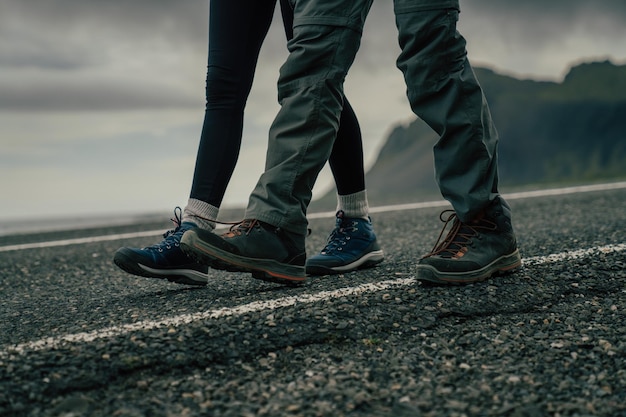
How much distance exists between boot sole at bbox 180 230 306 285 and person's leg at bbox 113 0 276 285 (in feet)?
1.12

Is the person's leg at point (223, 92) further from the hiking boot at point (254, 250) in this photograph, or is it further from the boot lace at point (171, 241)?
the hiking boot at point (254, 250)

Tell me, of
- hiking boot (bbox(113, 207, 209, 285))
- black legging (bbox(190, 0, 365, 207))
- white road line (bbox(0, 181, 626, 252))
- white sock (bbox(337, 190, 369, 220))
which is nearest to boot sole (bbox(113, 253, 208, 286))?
hiking boot (bbox(113, 207, 209, 285))

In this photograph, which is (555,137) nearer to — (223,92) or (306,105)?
(223,92)

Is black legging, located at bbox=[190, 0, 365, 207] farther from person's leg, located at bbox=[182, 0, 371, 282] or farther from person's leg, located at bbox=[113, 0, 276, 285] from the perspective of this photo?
person's leg, located at bbox=[182, 0, 371, 282]

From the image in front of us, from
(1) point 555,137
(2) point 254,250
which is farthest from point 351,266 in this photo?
(1) point 555,137

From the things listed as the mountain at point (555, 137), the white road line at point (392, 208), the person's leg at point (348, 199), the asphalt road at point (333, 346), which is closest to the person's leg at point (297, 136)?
the asphalt road at point (333, 346)

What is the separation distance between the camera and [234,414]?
162cm

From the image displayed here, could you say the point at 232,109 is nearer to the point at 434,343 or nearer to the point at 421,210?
the point at 434,343

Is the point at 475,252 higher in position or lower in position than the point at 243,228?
lower

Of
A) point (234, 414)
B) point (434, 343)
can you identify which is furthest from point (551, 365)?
point (234, 414)

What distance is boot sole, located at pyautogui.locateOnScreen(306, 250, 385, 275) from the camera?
2900 millimetres

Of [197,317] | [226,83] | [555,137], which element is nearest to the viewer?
[197,317]

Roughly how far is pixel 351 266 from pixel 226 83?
97 centimetres

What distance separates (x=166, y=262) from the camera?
2.70 meters
